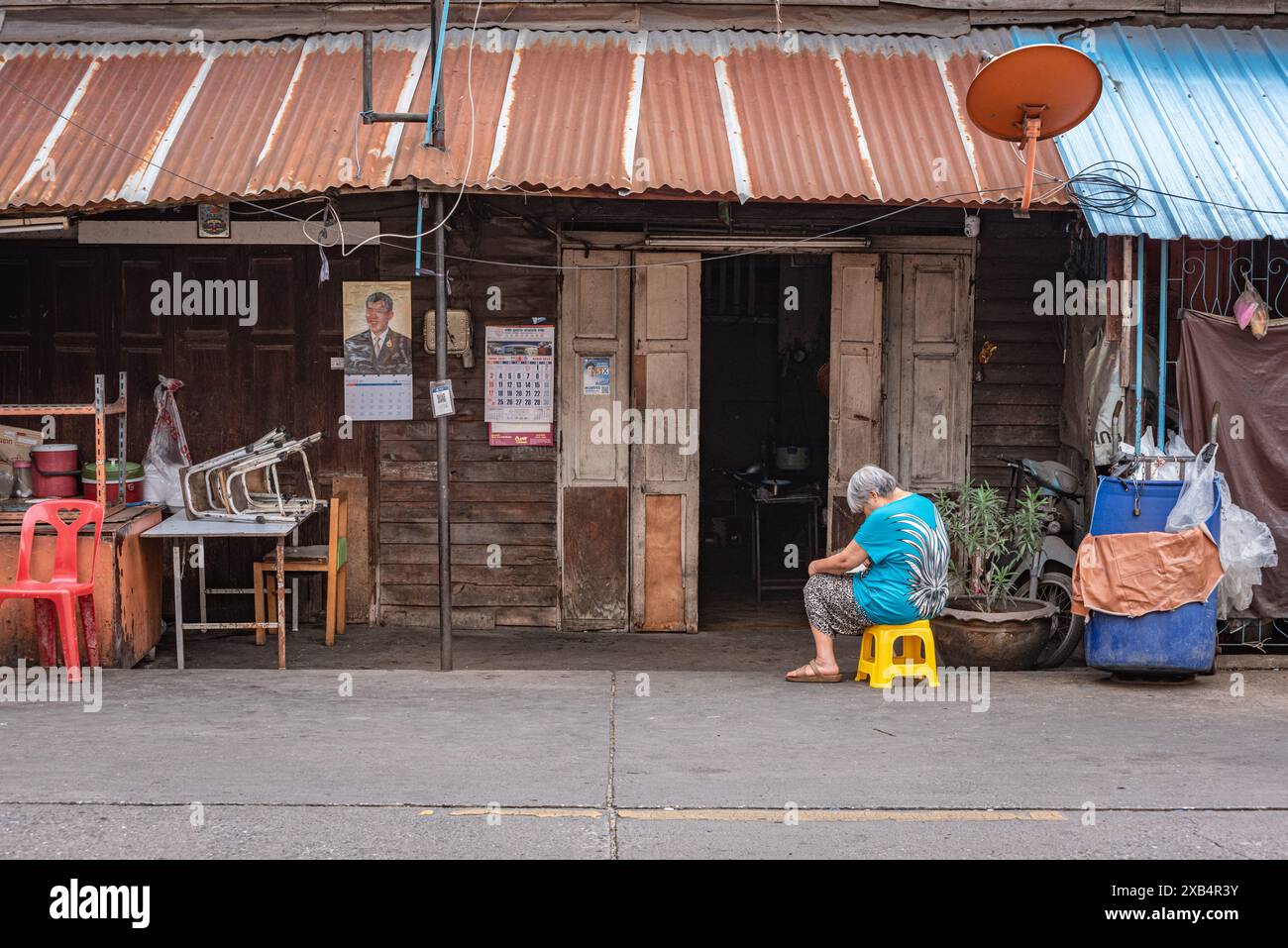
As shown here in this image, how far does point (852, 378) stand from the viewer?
9.69m

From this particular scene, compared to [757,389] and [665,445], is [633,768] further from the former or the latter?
[757,389]

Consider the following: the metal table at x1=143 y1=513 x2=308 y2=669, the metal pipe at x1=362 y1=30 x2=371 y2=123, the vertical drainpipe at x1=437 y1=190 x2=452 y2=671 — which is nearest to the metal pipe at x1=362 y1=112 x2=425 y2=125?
the metal pipe at x1=362 y1=30 x2=371 y2=123

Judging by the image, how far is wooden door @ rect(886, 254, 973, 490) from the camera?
9648 millimetres

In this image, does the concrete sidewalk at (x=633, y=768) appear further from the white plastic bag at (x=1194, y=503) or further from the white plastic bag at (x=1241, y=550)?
the white plastic bag at (x=1194, y=503)

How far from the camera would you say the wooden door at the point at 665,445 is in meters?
9.62

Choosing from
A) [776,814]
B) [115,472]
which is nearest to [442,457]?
[115,472]

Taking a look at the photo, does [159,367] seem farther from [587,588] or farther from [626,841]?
[626,841]

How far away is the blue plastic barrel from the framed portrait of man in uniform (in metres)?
5.09

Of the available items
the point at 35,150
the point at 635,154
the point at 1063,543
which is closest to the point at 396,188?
the point at 635,154

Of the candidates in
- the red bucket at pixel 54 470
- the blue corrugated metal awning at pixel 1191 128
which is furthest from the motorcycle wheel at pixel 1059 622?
the red bucket at pixel 54 470

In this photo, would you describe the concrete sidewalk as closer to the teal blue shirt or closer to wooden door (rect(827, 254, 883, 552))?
the teal blue shirt

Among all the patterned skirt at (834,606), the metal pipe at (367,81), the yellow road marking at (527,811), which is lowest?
the yellow road marking at (527,811)

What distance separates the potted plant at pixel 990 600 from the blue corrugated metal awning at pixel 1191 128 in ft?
6.44

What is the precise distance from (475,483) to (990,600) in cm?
389
